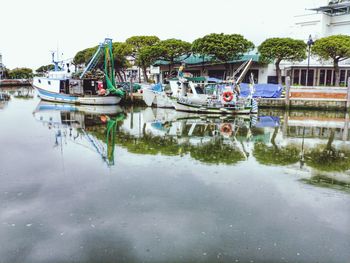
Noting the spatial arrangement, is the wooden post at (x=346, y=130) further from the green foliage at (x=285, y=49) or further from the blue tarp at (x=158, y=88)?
the blue tarp at (x=158, y=88)

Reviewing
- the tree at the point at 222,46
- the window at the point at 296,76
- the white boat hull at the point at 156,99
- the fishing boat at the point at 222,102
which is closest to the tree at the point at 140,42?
the tree at the point at 222,46

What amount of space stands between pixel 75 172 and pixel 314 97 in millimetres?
28043

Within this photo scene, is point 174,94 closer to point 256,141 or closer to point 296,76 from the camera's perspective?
point 256,141

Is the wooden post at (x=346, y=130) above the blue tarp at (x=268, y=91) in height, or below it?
below

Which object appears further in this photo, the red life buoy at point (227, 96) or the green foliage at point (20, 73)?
the green foliage at point (20, 73)

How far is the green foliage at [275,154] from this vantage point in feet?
45.9

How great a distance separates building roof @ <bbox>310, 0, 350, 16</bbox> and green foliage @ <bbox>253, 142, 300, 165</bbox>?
1808 inches

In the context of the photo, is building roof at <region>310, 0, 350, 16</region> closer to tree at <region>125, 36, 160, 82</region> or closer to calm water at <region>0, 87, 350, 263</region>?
tree at <region>125, 36, 160, 82</region>

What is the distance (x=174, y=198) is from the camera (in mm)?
9695

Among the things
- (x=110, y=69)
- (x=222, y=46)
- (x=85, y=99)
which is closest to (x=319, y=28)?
(x=222, y=46)

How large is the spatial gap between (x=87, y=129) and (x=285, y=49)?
91.7ft

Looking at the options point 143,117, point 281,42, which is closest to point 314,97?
point 281,42

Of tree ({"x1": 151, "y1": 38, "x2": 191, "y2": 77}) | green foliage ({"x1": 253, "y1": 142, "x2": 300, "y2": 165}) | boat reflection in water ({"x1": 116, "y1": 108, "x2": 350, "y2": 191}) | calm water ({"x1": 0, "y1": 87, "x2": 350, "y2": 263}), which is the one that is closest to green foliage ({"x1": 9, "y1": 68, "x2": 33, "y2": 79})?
tree ({"x1": 151, "y1": 38, "x2": 191, "y2": 77})

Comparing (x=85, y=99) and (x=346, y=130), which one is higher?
(x=85, y=99)
